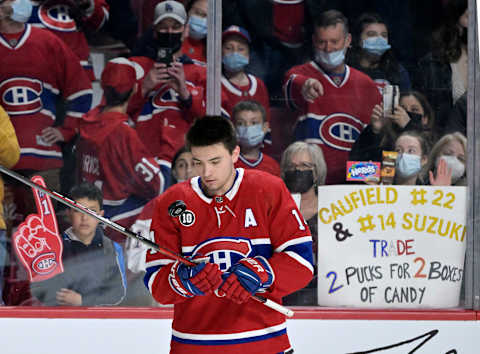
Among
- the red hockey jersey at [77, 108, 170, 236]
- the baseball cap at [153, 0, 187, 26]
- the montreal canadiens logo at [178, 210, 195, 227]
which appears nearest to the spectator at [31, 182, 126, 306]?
the red hockey jersey at [77, 108, 170, 236]

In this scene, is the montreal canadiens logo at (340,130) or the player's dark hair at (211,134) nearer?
the player's dark hair at (211,134)

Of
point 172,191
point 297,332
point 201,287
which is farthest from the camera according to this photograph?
point 297,332

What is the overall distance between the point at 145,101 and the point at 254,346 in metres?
2.04

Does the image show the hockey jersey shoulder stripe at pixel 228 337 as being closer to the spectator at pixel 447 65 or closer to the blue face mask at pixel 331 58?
the blue face mask at pixel 331 58

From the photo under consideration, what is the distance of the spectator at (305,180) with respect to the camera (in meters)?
3.77

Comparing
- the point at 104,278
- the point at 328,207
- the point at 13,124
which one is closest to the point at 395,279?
the point at 328,207

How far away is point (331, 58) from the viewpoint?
379cm

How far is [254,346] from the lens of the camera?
2.14m

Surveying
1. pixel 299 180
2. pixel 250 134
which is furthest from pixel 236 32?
pixel 299 180

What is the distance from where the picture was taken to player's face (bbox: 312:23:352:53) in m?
3.77

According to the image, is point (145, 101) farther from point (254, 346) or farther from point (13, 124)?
point (254, 346)

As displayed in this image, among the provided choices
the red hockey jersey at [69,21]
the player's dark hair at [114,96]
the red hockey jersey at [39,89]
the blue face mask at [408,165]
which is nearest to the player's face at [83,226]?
the red hockey jersey at [39,89]

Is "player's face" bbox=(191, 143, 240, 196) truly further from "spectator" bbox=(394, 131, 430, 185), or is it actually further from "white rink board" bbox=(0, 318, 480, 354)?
"spectator" bbox=(394, 131, 430, 185)

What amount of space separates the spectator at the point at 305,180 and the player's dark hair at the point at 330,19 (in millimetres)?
717
